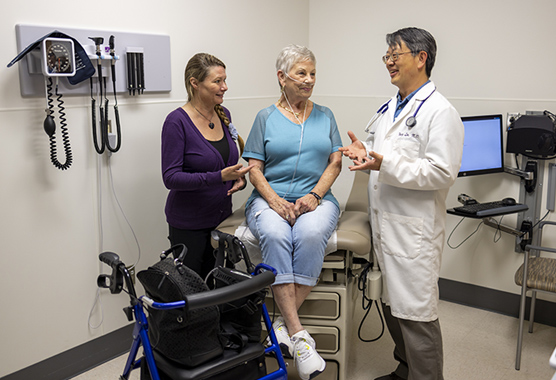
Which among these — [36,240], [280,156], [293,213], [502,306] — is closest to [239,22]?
[280,156]

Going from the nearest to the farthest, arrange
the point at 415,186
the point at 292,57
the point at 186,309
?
the point at 186,309 < the point at 415,186 < the point at 292,57

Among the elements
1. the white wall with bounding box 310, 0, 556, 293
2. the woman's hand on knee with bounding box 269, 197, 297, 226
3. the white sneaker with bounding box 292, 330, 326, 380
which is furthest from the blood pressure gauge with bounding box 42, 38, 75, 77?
the white wall with bounding box 310, 0, 556, 293

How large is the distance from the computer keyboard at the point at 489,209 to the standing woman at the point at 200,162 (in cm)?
124

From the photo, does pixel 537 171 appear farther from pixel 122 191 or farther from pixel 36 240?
pixel 36 240

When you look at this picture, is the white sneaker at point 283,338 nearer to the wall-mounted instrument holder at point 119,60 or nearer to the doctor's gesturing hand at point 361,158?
the doctor's gesturing hand at point 361,158

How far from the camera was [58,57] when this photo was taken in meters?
2.18

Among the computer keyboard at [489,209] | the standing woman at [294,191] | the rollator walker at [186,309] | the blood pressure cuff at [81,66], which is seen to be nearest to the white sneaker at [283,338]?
the standing woman at [294,191]

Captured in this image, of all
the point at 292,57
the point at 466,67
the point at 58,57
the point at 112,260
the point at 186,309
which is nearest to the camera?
the point at 186,309

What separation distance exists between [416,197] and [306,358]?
0.77m

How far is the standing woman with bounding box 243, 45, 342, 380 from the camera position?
2.17 m

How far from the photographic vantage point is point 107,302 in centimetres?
267

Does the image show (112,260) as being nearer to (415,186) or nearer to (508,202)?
(415,186)

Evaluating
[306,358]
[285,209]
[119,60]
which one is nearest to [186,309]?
[306,358]

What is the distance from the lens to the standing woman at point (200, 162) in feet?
7.75
